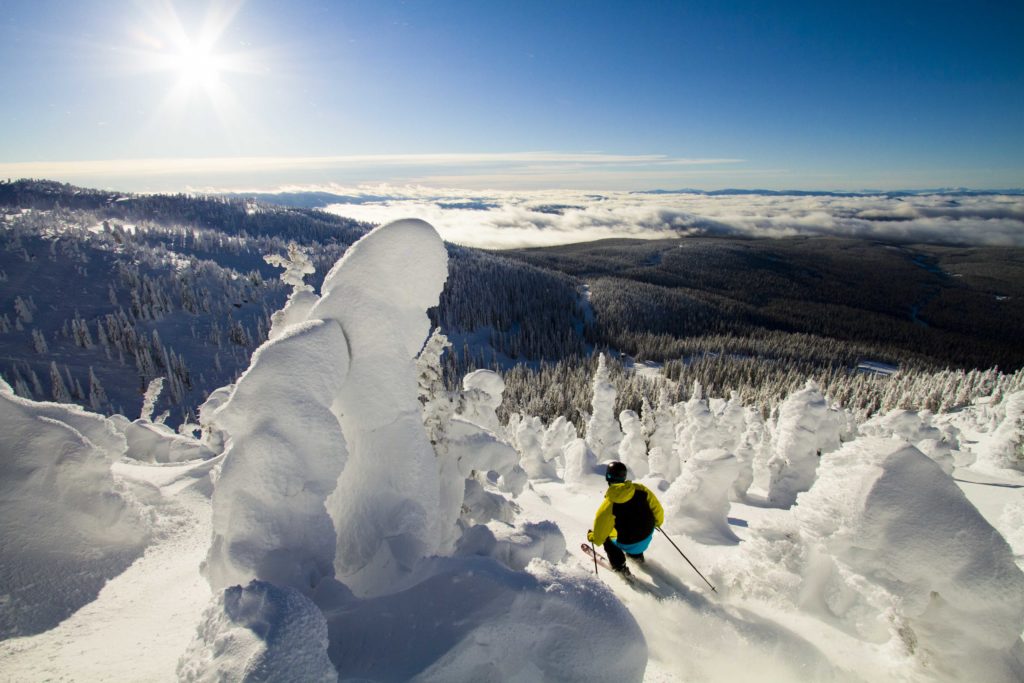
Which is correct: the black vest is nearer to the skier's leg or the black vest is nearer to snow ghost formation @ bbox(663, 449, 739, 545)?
the skier's leg

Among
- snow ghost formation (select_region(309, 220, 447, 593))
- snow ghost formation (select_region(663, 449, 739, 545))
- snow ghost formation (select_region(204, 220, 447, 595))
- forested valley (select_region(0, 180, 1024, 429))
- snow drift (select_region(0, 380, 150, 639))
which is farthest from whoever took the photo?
forested valley (select_region(0, 180, 1024, 429))

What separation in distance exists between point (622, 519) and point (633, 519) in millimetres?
180

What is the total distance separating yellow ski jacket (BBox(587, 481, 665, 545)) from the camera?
709cm

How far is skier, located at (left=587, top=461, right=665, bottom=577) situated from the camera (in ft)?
23.3

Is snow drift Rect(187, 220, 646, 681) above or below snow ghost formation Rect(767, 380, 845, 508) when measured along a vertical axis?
above

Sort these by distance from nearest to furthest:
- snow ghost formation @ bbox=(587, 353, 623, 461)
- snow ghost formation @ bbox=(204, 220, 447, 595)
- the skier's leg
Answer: snow ghost formation @ bbox=(204, 220, 447, 595) < the skier's leg < snow ghost formation @ bbox=(587, 353, 623, 461)

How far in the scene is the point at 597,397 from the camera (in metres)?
29.5

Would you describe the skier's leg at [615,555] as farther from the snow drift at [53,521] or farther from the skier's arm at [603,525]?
the snow drift at [53,521]

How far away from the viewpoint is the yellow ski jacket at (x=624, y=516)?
279 inches

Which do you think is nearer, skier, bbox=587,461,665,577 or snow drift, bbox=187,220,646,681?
snow drift, bbox=187,220,646,681

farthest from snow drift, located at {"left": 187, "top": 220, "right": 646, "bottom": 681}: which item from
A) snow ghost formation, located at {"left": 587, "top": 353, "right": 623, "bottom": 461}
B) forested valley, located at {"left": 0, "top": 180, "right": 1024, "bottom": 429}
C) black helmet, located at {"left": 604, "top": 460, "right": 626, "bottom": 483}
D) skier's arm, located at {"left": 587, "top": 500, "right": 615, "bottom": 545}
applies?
forested valley, located at {"left": 0, "top": 180, "right": 1024, "bottom": 429}

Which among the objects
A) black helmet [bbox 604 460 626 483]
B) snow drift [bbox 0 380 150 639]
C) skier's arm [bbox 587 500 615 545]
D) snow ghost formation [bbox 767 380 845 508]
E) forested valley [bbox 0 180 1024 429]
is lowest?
forested valley [bbox 0 180 1024 429]

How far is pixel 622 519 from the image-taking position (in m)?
7.19

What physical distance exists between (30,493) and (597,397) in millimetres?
27148
